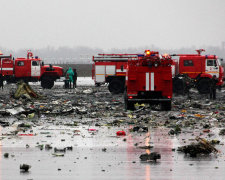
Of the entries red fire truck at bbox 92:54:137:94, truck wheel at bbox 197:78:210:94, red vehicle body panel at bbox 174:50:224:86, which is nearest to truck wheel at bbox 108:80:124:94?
red fire truck at bbox 92:54:137:94

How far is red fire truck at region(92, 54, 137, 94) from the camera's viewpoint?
1623 inches

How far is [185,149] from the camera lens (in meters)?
11.8

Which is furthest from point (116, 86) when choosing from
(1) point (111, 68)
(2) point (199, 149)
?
(2) point (199, 149)

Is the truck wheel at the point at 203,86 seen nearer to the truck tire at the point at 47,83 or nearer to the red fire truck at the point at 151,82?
the truck tire at the point at 47,83

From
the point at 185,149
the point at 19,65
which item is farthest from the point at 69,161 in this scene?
the point at 19,65

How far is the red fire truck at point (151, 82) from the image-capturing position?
23.8m

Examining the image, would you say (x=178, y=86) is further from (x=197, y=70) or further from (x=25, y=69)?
(x=25, y=69)

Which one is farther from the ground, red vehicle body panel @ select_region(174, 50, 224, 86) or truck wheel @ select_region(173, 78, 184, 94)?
red vehicle body panel @ select_region(174, 50, 224, 86)

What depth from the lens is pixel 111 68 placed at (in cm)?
4144

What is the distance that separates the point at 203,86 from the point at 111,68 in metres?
6.46

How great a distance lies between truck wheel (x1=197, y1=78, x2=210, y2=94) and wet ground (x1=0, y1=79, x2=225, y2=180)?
16730mm

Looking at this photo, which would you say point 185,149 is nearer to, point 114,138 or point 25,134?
point 114,138

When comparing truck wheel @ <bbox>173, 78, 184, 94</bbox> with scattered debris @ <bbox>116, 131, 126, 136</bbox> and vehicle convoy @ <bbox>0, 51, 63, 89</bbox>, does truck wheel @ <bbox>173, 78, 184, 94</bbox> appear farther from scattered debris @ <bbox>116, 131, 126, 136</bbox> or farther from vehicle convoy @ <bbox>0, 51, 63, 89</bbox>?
scattered debris @ <bbox>116, 131, 126, 136</bbox>

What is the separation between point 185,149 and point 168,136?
117 inches
